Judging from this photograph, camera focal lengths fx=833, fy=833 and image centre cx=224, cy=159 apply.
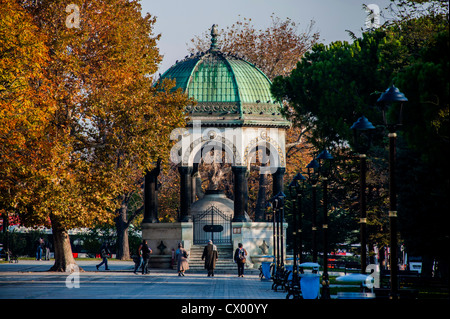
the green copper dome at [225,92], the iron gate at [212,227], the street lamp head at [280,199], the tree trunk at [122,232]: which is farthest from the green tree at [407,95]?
the tree trunk at [122,232]

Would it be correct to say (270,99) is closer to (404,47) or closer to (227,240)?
(227,240)

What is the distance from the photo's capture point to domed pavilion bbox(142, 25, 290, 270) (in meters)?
41.1

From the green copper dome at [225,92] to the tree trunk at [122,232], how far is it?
17.4 meters

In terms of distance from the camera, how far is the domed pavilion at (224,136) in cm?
4109

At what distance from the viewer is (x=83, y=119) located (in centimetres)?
3412

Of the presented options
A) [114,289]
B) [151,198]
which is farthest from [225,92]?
[114,289]

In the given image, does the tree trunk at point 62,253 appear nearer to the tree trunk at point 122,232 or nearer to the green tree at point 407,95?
the green tree at point 407,95

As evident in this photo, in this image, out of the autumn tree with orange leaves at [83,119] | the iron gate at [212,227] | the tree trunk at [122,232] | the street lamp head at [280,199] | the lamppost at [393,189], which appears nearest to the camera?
the lamppost at [393,189]

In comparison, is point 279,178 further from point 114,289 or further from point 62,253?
point 114,289

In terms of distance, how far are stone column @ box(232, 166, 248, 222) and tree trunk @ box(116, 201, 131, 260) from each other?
18.4 meters

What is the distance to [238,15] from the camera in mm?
57062
